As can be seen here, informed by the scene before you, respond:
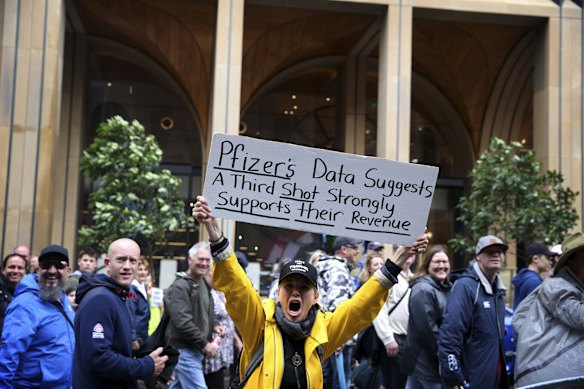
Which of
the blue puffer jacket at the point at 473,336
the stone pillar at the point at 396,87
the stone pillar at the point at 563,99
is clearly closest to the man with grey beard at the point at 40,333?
the blue puffer jacket at the point at 473,336

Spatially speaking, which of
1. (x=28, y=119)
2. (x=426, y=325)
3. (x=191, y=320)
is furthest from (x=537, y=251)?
(x=28, y=119)

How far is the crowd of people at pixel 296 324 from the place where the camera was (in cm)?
377

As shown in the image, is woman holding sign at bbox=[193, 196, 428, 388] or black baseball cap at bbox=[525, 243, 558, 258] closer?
woman holding sign at bbox=[193, 196, 428, 388]

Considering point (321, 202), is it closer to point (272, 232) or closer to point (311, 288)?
point (311, 288)

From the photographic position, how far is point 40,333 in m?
5.22

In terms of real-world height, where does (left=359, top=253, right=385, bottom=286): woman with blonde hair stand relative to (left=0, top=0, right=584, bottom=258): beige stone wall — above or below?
below

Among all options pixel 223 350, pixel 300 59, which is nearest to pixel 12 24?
pixel 300 59

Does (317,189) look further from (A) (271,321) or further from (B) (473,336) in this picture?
(B) (473,336)

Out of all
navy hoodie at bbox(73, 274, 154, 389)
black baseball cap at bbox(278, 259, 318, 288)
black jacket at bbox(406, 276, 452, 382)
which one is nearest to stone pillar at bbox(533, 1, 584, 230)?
black jacket at bbox(406, 276, 452, 382)

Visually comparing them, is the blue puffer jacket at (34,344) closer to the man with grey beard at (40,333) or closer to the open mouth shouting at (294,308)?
the man with grey beard at (40,333)

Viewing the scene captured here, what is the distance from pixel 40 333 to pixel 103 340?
95 centimetres

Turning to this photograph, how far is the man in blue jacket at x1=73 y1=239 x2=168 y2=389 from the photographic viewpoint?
4.49 meters

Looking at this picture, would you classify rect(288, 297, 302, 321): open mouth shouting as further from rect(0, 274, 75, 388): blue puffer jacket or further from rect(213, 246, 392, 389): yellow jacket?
rect(0, 274, 75, 388): blue puffer jacket

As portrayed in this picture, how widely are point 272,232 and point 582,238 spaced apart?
23024 millimetres
